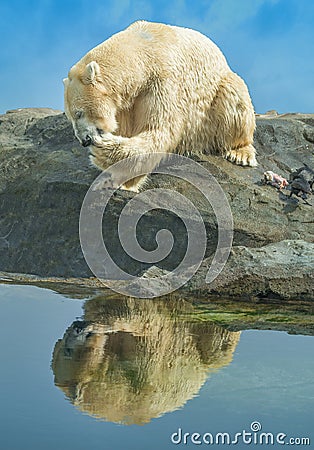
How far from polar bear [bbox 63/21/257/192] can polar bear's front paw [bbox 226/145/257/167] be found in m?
0.25

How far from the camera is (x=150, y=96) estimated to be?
23.0ft

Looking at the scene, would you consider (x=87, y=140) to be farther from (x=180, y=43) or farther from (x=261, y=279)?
(x=261, y=279)

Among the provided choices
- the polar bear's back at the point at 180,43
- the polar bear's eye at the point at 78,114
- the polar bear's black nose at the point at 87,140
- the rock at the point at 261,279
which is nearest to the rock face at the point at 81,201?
→ the rock at the point at 261,279

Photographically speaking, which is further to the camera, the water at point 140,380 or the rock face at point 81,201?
the rock face at point 81,201

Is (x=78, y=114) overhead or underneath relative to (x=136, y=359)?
overhead

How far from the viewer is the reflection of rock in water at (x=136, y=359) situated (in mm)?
2662

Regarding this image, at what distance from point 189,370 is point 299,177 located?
4920mm

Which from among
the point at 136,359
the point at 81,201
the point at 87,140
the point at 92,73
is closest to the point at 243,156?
the point at 81,201

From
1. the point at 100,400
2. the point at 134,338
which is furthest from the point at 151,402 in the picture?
the point at 134,338

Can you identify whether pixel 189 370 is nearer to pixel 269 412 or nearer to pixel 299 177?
pixel 269 412

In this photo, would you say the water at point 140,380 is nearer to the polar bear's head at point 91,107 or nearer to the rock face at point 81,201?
the rock face at point 81,201

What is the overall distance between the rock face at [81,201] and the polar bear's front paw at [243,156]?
0.10 meters

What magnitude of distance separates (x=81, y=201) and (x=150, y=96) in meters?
1.34

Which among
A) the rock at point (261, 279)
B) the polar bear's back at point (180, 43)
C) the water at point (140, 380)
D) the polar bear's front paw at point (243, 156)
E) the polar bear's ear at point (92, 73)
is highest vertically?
the polar bear's back at point (180, 43)
